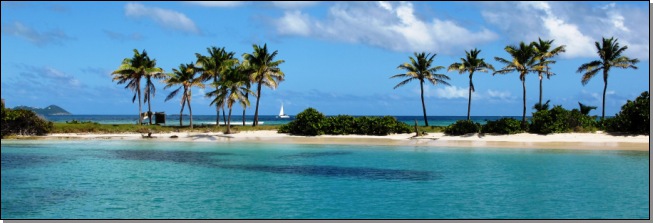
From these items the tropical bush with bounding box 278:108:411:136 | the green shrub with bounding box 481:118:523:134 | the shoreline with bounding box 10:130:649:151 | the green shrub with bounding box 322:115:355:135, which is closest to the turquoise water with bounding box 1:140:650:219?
the shoreline with bounding box 10:130:649:151

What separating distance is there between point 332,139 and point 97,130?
25.2 metres

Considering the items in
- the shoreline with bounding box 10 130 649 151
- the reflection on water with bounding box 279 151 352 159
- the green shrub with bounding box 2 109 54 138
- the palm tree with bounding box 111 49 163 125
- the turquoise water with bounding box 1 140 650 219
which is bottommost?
the turquoise water with bounding box 1 140 650 219

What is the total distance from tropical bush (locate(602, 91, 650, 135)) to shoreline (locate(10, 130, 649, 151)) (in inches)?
46.0

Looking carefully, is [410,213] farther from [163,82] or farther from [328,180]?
[163,82]

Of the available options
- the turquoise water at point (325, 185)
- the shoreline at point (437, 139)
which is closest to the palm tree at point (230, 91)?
the shoreline at point (437, 139)

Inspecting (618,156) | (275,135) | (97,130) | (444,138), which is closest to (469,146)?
(444,138)

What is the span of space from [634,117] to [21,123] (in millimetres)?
56523

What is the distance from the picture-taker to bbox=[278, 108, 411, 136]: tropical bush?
5712 cm

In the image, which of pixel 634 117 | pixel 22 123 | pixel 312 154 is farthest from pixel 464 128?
pixel 22 123

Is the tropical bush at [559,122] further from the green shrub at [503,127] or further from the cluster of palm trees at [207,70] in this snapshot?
the cluster of palm trees at [207,70]

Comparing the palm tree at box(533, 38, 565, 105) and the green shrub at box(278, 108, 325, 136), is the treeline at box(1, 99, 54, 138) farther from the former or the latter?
the palm tree at box(533, 38, 565, 105)

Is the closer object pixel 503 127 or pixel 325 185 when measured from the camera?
pixel 325 185

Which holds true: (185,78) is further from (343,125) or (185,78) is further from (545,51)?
(545,51)

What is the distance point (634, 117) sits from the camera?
4766 cm
